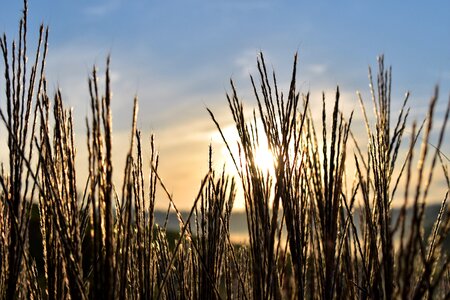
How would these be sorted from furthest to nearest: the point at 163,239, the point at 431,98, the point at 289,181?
the point at 163,239 → the point at 289,181 → the point at 431,98

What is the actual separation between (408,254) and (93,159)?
766 mm

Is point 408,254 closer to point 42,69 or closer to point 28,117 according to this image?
point 28,117

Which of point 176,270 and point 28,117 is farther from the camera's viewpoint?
point 176,270

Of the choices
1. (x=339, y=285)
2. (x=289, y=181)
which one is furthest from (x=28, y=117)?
(x=339, y=285)

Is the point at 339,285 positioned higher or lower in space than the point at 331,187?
lower

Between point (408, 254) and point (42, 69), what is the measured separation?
130 centimetres

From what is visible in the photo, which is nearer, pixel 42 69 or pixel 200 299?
pixel 42 69

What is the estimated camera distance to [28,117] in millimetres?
1808

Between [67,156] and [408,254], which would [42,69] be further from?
[408,254]

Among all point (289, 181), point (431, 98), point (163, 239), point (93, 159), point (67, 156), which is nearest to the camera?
point (431, 98)

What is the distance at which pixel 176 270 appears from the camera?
251 centimetres

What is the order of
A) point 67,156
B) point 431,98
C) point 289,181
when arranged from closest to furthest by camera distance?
point 431,98 → point 67,156 → point 289,181

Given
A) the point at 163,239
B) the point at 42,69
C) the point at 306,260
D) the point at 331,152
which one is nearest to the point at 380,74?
the point at 331,152

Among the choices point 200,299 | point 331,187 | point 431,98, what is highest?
point 431,98
